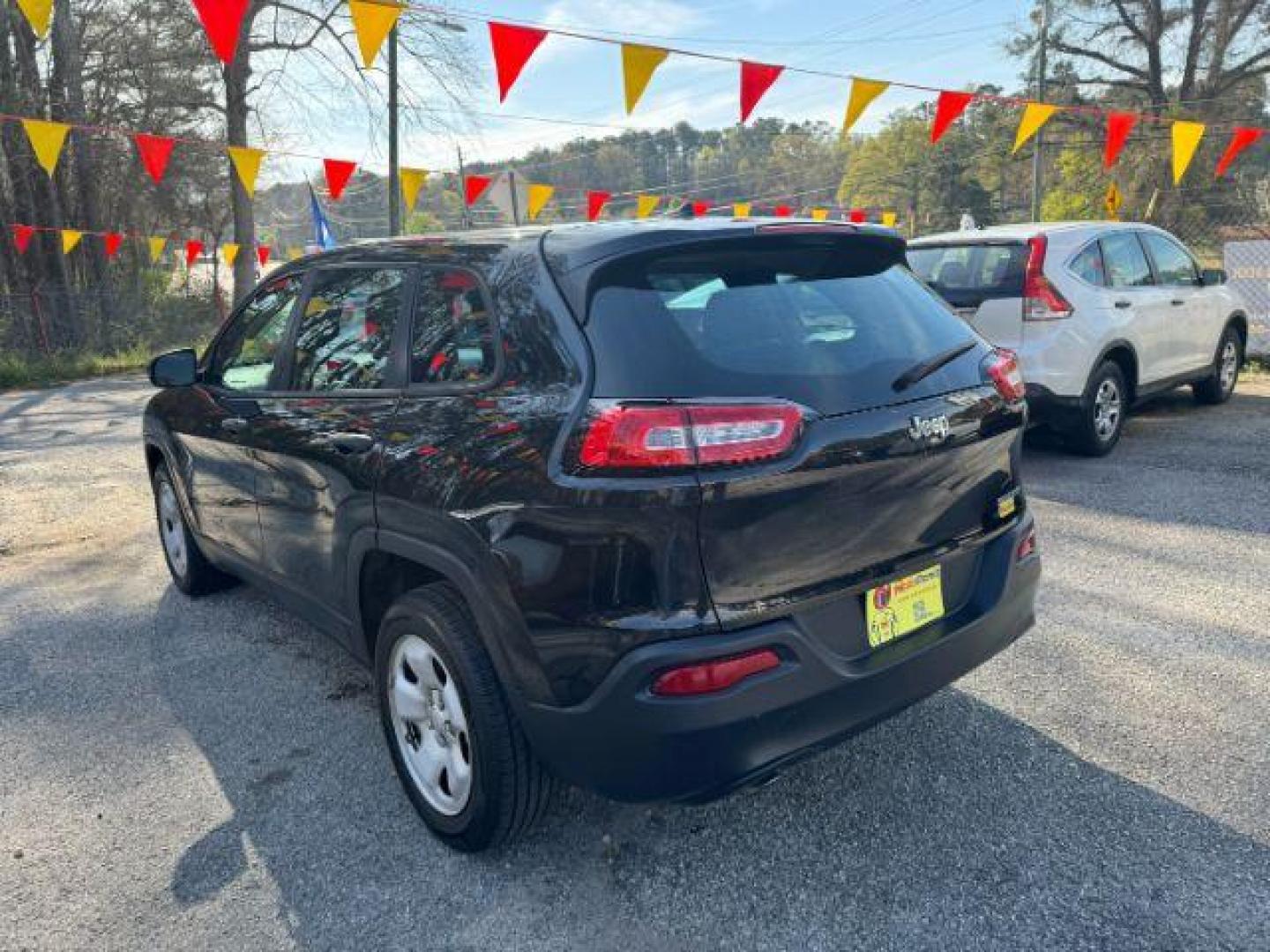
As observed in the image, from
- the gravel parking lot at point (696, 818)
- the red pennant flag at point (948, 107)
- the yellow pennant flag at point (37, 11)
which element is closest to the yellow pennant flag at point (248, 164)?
the yellow pennant flag at point (37, 11)

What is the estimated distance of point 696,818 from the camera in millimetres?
2730

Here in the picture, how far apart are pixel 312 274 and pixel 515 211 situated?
1479cm

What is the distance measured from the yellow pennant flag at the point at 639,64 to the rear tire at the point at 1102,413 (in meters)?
4.75

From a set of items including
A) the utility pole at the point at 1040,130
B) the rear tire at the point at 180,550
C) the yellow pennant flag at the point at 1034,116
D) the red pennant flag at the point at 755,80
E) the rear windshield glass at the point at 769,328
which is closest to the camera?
the rear windshield glass at the point at 769,328

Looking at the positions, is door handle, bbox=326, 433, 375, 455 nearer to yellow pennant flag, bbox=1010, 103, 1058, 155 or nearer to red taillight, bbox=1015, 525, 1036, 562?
red taillight, bbox=1015, 525, 1036, 562

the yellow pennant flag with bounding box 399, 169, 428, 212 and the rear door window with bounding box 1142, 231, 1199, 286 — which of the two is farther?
the yellow pennant flag with bounding box 399, 169, 428, 212

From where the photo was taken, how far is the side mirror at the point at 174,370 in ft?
13.1

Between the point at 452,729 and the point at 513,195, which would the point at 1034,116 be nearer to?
the point at 513,195

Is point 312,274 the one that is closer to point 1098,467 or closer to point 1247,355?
A: point 1098,467

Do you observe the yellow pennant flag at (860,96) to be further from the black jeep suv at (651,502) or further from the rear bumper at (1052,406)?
the black jeep suv at (651,502)

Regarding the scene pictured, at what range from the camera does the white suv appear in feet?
20.5

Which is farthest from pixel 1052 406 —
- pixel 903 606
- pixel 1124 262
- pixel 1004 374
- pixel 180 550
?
pixel 180 550

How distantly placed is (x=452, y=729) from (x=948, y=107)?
9.92 metres

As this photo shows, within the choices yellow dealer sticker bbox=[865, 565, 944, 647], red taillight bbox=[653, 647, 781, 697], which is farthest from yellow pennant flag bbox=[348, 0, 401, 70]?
red taillight bbox=[653, 647, 781, 697]
